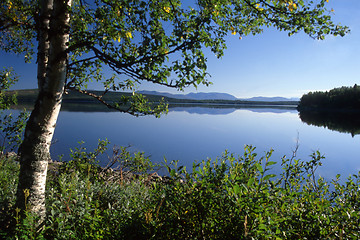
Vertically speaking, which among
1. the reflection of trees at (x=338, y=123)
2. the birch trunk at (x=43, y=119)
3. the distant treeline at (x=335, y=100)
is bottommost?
the reflection of trees at (x=338, y=123)

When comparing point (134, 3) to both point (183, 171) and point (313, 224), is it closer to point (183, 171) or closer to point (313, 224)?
point (183, 171)

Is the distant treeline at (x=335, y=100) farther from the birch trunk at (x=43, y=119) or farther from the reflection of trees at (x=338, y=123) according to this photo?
the birch trunk at (x=43, y=119)

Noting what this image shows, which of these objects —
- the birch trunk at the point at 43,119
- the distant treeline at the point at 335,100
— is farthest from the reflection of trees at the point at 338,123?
the birch trunk at the point at 43,119

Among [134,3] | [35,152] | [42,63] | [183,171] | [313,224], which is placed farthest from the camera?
[134,3]

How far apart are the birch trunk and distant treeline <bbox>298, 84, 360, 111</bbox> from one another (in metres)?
143

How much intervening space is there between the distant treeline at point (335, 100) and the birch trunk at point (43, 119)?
470 feet

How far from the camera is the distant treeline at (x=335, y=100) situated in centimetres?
11024

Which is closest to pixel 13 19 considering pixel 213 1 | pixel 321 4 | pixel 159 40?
pixel 159 40

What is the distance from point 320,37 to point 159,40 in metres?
4.60

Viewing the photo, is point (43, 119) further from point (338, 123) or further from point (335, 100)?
point (335, 100)

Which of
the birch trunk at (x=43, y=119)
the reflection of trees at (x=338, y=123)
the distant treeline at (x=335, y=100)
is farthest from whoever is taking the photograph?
the distant treeline at (x=335, y=100)

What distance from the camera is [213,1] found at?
4.80m

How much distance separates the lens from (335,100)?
121062 millimetres

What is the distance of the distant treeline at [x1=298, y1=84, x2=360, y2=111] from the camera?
11024 cm
